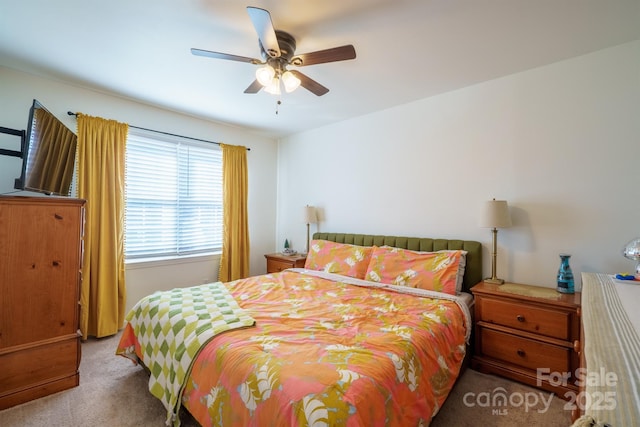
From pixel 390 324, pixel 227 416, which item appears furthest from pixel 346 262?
pixel 227 416

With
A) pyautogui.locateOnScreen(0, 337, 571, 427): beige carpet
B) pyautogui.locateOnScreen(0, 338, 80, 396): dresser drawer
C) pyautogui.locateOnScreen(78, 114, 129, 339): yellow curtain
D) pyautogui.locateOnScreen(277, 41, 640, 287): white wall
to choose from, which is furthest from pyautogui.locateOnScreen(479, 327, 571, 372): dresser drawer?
pyautogui.locateOnScreen(78, 114, 129, 339): yellow curtain

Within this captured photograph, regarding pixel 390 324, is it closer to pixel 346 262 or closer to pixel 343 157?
pixel 346 262

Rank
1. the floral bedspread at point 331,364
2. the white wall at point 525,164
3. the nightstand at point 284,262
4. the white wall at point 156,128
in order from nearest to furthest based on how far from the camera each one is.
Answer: the floral bedspread at point 331,364 < the white wall at point 525,164 < the white wall at point 156,128 < the nightstand at point 284,262

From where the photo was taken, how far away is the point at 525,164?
8.35 feet

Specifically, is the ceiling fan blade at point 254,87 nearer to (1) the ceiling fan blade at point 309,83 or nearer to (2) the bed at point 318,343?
(1) the ceiling fan blade at point 309,83

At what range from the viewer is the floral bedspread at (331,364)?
1128 mm

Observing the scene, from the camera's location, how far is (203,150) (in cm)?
395

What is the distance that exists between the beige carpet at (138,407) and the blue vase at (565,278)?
2.62 ft

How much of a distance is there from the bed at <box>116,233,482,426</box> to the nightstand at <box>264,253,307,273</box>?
809 millimetres

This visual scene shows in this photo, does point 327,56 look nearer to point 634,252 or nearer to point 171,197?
point 634,252

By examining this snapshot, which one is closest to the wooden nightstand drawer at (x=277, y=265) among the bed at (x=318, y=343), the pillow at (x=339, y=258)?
the pillow at (x=339, y=258)

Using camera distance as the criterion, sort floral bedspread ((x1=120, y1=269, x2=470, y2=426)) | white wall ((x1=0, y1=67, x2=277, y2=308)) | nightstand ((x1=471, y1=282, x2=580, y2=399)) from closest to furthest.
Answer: floral bedspread ((x1=120, y1=269, x2=470, y2=426)) → nightstand ((x1=471, y1=282, x2=580, y2=399)) → white wall ((x1=0, y1=67, x2=277, y2=308))

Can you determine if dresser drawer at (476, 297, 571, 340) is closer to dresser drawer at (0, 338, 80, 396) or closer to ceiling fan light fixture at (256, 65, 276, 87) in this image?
ceiling fan light fixture at (256, 65, 276, 87)

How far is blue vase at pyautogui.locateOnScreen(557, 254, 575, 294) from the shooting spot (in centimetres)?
220
